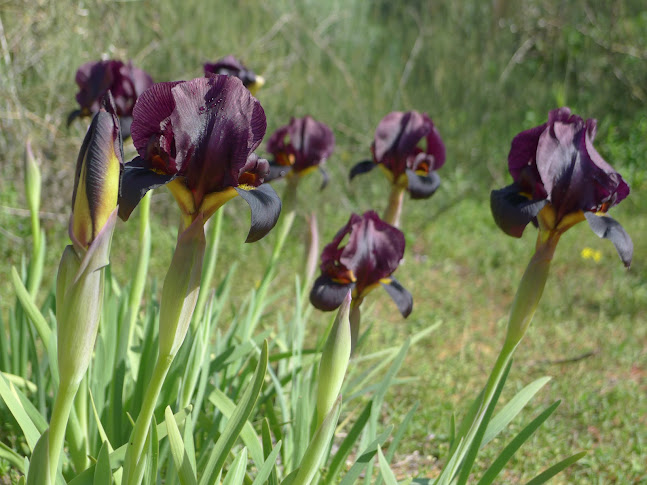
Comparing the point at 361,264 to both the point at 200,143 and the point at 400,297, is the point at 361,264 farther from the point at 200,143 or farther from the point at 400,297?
the point at 200,143

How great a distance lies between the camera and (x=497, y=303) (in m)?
4.26

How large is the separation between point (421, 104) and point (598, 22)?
7.15 ft

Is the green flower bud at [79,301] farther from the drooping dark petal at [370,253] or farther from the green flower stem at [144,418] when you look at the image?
the drooping dark petal at [370,253]

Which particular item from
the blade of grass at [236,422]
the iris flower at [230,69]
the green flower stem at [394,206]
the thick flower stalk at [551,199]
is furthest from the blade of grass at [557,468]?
the iris flower at [230,69]

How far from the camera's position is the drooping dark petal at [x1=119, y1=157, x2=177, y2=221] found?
979 mm

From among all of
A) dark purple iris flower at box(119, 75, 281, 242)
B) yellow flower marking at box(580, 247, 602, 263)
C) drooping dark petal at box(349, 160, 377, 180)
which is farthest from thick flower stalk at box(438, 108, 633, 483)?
yellow flower marking at box(580, 247, 602, 263)

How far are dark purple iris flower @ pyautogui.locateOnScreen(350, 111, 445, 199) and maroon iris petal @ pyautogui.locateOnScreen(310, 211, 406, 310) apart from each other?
19.2 inches

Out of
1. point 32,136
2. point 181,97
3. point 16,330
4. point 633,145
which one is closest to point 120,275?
point 32,136

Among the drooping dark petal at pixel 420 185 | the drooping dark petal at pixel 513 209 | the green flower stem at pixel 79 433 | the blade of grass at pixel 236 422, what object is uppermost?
the drooping dark petal at pixel 513 209

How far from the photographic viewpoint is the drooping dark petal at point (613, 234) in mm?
1266

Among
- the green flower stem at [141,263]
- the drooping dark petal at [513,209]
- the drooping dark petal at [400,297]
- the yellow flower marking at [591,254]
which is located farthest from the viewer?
the yellow flower marking at [591,254]

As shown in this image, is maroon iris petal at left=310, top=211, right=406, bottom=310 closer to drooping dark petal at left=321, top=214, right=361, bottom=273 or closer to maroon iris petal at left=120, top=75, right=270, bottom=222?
drooping dark petal at left=321, top=214, right=361, bottom=273

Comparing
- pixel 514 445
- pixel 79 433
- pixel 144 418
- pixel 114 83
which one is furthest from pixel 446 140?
pixel 144 418

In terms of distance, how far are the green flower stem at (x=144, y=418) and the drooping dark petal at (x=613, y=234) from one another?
33.0 inches
